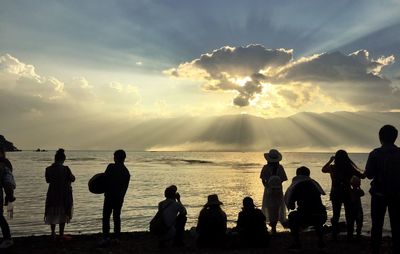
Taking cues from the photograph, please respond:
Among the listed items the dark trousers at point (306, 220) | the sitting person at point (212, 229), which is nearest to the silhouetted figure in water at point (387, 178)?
the dark trousers at point (306, 220)

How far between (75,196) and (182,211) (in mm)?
29015

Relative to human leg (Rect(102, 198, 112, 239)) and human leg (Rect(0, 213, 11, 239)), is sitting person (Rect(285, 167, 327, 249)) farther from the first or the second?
human leg (Rect(0, 213, 11, 239))

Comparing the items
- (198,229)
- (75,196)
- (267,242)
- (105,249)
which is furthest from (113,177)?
(75,196)

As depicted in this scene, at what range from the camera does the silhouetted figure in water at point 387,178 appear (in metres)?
8.30

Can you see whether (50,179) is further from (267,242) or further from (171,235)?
(267,242)

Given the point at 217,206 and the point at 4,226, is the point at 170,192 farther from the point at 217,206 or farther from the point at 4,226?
the point at 4,226

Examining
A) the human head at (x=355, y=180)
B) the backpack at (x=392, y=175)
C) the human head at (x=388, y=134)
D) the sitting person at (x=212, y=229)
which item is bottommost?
the sitting person at (x=212, y=229)

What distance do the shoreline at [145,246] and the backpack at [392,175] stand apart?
3.04m

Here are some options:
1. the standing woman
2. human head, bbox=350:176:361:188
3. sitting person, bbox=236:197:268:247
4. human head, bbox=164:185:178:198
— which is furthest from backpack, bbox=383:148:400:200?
the standing woman

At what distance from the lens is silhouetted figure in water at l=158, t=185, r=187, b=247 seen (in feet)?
37.2

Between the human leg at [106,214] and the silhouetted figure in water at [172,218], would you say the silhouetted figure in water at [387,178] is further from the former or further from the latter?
the human leg at [106,214]

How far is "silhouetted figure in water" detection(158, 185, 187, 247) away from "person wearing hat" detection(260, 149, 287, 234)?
3371 mm

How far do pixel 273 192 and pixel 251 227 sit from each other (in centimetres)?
252

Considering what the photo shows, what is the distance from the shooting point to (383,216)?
8.61m
